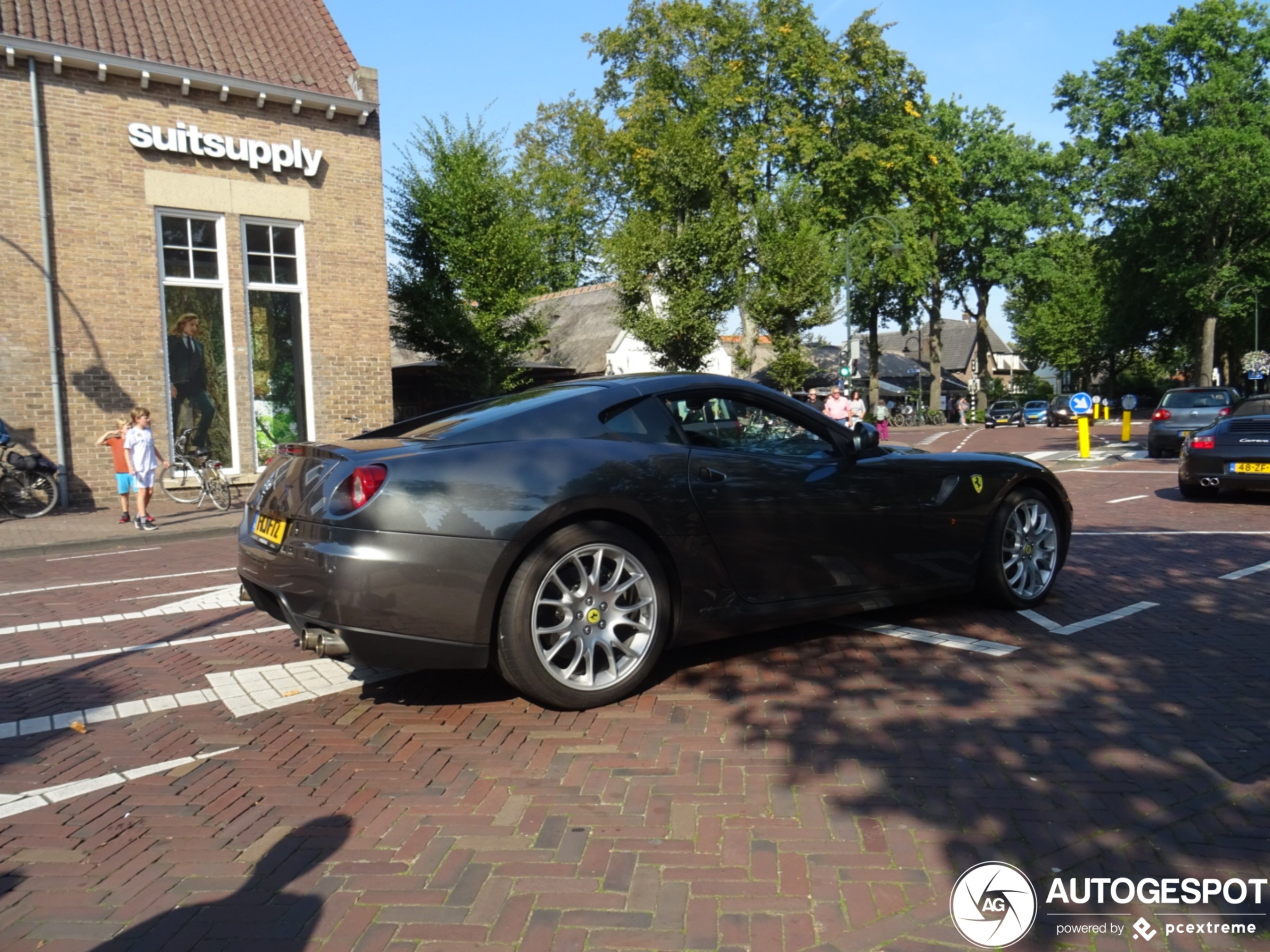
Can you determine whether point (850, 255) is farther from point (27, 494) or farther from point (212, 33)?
point (27, 494)

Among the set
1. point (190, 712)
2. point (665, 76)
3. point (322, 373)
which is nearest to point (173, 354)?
point (322, 373)

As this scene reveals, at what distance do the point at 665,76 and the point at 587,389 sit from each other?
4004 cm

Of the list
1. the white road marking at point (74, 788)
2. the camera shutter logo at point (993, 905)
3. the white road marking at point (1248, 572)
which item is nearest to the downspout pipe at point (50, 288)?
the white road marking at point (74, 788)

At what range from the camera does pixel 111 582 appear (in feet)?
27.9

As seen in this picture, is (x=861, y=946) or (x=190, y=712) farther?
(x=190, y=712)

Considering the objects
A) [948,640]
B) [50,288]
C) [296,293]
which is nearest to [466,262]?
[296,293]

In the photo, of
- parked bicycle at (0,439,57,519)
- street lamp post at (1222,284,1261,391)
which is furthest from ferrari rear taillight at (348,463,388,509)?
street lamp post at (1222,284,1261,391)

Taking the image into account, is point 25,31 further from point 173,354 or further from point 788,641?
point 788,641

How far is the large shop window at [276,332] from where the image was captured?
669 inches

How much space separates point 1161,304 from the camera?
44.6 meters

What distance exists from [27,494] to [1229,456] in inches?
615

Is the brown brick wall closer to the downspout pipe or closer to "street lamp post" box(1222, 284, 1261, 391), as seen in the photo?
the downspout pipe

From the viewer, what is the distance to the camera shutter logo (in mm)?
2611

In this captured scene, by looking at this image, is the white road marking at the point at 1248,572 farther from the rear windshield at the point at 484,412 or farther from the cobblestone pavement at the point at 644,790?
the rear windshield at the point at 484,412
